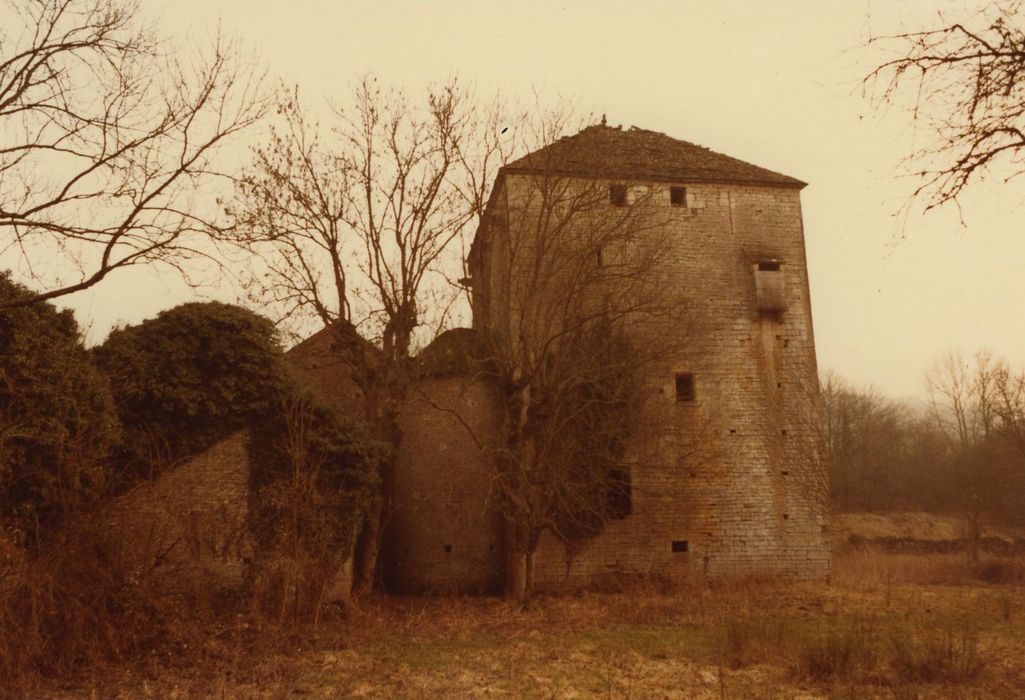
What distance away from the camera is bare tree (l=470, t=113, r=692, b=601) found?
632 inches

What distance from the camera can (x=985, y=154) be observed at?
6020 millimetres

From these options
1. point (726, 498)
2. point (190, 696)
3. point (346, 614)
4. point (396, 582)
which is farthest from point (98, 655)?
point (726, 498)

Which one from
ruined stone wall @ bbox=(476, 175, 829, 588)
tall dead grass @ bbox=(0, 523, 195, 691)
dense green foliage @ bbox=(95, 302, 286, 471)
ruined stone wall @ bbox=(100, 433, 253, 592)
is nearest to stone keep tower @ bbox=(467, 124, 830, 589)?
ruined stone wall @ bbox=(476, 175, 829, 588)

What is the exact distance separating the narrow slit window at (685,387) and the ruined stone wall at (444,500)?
4713 mm

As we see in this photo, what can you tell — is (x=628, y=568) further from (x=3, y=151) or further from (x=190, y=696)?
(x=3, y=151)

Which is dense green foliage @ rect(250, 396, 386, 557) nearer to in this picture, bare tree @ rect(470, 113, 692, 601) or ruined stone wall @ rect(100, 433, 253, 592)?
ruined stone wall @ rect(100, 433, 253, 592)

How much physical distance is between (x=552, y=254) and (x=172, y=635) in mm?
10718

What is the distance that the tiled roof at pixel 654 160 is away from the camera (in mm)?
19422

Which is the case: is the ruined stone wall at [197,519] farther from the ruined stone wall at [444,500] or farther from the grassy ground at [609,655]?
the ruined stone wall at [444,500]

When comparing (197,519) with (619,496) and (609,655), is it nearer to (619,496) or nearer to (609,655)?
(609,655)

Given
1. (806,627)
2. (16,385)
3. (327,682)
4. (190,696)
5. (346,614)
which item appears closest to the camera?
(190,696)

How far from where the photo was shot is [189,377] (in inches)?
528

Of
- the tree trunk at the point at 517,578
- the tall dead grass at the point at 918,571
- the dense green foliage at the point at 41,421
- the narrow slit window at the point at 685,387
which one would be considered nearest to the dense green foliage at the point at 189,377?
the dense green foliage at the point at 41,421

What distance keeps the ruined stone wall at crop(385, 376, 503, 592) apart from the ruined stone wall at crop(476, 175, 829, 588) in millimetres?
1590
